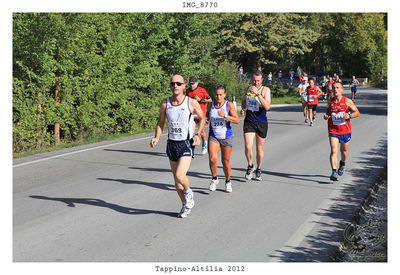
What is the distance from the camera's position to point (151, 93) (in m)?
18.2

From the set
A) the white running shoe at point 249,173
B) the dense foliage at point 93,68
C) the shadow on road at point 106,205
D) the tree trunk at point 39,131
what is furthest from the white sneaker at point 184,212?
the tree trunk at point 39,131

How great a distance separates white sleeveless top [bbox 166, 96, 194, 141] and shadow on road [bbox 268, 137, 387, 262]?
2158mm

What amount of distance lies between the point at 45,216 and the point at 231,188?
10.6ft

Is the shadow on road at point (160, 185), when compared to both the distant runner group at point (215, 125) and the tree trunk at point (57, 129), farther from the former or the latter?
the tree trunk at point (57, 129)

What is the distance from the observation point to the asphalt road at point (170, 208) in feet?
19.1

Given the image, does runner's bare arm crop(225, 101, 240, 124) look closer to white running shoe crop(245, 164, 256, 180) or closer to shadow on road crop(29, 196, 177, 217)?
white running shoe crop(245, 164, 256, 180)

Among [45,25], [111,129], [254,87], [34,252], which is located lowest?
[34,252]

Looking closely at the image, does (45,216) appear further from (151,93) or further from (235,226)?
(151,93)

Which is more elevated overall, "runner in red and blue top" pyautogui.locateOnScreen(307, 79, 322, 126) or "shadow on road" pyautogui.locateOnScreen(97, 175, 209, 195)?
"runner in red and blue top" pyautogui.locateOnScreen(307, 79, 322, 126)

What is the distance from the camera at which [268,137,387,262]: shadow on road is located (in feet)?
18.7

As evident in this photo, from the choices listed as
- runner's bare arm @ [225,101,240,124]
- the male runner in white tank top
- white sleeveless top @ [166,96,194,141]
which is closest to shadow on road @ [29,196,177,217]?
the male runner in white tank top

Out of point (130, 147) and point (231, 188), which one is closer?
point (231, 188)

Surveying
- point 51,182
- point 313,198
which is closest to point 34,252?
point 51,182

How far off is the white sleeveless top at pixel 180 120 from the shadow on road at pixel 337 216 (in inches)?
85.0
